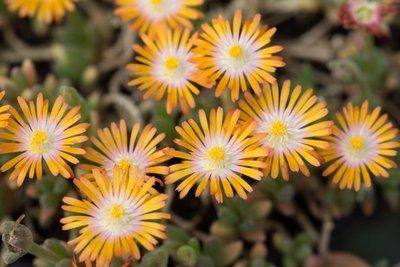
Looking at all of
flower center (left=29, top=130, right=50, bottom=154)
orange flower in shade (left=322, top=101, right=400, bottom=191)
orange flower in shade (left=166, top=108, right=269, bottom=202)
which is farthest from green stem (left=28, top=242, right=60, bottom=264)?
orange flower in shade (left=322, top=101, right=400, bottom=191)

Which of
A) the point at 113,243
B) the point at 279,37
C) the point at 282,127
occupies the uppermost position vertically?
the point at 279,37

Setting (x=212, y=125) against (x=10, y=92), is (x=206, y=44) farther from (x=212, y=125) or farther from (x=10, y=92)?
(x=10, y=92)

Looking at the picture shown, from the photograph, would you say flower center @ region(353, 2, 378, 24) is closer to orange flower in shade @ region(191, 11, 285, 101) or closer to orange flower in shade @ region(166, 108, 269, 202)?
orange flower in shade @ region(191, 11, 285, 101)

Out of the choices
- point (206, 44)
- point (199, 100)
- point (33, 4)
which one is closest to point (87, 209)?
point (206, 44)

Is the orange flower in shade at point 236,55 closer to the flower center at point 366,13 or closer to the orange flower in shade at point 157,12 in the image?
the orange flower in shade at point 157,12

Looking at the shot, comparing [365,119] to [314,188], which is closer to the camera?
[365,119]

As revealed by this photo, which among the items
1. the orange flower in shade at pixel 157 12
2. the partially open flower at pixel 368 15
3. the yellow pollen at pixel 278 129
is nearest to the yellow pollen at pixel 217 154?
the yellow pollen at pixel 278 129
